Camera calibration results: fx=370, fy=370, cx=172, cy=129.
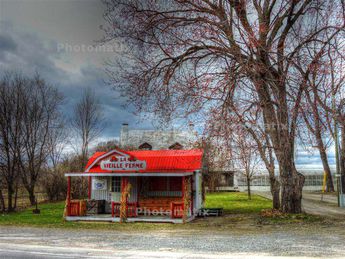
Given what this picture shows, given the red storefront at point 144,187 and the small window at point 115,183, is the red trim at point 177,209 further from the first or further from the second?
the small window at point 115,183

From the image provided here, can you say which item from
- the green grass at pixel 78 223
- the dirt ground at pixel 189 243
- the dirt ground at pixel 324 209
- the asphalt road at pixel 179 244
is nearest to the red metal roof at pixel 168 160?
the green grass at pixel 78 223

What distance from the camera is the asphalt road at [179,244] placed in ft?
30.4

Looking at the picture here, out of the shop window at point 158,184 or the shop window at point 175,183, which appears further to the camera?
the shop window at point 158,184

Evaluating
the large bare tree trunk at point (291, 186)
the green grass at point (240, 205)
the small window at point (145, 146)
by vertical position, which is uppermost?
the small window at point (145, 146)

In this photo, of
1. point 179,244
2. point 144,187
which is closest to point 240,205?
point 144,187

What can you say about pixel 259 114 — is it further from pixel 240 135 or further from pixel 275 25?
pixel 275 25

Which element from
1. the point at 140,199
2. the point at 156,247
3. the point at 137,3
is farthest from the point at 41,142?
the point at 156,247

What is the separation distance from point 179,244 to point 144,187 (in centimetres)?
1128

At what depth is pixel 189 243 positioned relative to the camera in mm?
11109

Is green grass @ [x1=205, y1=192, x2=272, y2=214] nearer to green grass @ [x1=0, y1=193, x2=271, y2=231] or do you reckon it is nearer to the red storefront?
green grass @ [x1=0, y1=193, x2=271, y2=231]

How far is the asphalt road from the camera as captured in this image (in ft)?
30.4

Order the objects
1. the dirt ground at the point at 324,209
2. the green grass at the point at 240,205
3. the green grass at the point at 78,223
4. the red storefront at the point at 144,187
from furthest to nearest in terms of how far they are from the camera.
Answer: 1. the green grass at the point at 240,205
2. the dirt ground at the point at 324,209
3. the red storefront at the point at 144,187
4. the green grass at the point at 78,223

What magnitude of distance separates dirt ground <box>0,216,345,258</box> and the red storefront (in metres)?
4.48

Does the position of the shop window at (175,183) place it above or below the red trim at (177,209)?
above
